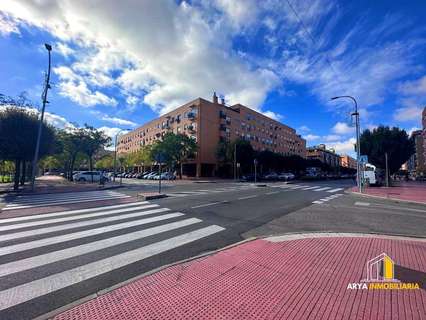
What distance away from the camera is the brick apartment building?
165 ft

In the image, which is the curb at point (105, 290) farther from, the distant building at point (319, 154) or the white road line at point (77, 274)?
the distant building at point (319, 154)

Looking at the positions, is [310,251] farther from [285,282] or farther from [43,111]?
[43,111]

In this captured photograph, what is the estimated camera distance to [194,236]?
575 cm

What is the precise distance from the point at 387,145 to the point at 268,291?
31.4 meters

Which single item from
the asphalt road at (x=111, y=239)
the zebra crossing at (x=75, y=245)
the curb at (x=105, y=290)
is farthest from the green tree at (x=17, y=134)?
the curb at (x=105, y=290)

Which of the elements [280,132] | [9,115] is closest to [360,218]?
[9,115]

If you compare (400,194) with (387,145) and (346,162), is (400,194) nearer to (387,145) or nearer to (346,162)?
(387,145)

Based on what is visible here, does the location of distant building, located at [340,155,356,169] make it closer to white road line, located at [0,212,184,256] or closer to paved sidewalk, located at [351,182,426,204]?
paved sidewalk, located at [351,182,426,204]

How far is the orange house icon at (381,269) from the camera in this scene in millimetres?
3461

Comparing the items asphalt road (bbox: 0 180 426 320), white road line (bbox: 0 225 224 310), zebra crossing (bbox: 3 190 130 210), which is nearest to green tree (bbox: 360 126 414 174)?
asphalt road (bbox: 0 180 426 320)

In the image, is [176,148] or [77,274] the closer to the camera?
[77,274]

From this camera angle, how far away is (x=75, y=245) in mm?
4988

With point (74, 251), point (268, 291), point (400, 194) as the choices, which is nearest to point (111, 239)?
point (74, 251)

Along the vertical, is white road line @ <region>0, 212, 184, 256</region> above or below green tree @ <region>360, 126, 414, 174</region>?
below
